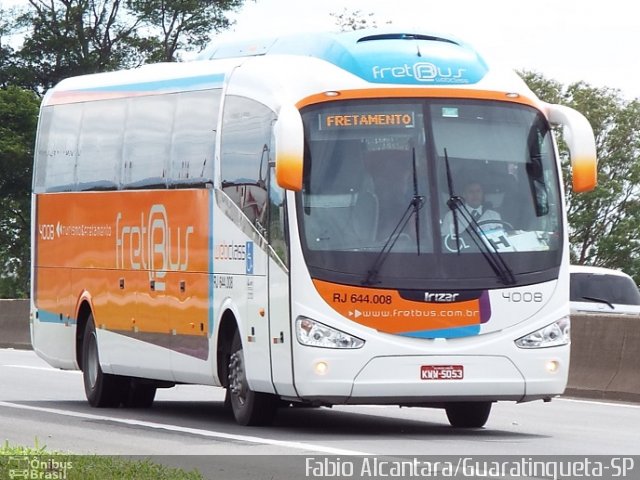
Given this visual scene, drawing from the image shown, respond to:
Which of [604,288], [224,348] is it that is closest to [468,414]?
[224,348]

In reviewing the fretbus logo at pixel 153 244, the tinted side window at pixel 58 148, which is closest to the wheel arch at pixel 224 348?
the fretbus logo at pixel 153 244

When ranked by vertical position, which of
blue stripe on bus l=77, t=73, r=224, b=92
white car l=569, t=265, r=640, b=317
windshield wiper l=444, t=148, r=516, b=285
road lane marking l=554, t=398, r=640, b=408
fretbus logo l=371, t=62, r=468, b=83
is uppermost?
blue stripe on bus l=77, t=73, r=224, b=92

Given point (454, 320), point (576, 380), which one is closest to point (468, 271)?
point (454, 320)

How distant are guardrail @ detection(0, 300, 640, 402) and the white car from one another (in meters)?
3.80

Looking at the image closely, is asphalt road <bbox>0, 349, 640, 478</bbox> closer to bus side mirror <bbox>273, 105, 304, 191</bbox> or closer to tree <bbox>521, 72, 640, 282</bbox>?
bus side mirror <bbox>273, 105, 304, 191</bbox>

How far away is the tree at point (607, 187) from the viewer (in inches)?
2349

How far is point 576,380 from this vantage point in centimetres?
2305

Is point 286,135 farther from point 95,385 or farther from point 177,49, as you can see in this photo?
point 177,49

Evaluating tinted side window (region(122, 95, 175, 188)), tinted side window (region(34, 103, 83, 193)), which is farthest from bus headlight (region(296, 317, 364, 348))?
tinted side window (region(34, 103, 83, 193))

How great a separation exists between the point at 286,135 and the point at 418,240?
142 centimetres

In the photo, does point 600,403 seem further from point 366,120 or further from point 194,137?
point 366,120

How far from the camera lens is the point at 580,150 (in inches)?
638

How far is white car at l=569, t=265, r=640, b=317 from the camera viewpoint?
27.2 m

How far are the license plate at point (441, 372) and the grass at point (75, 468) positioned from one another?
3490 mm
